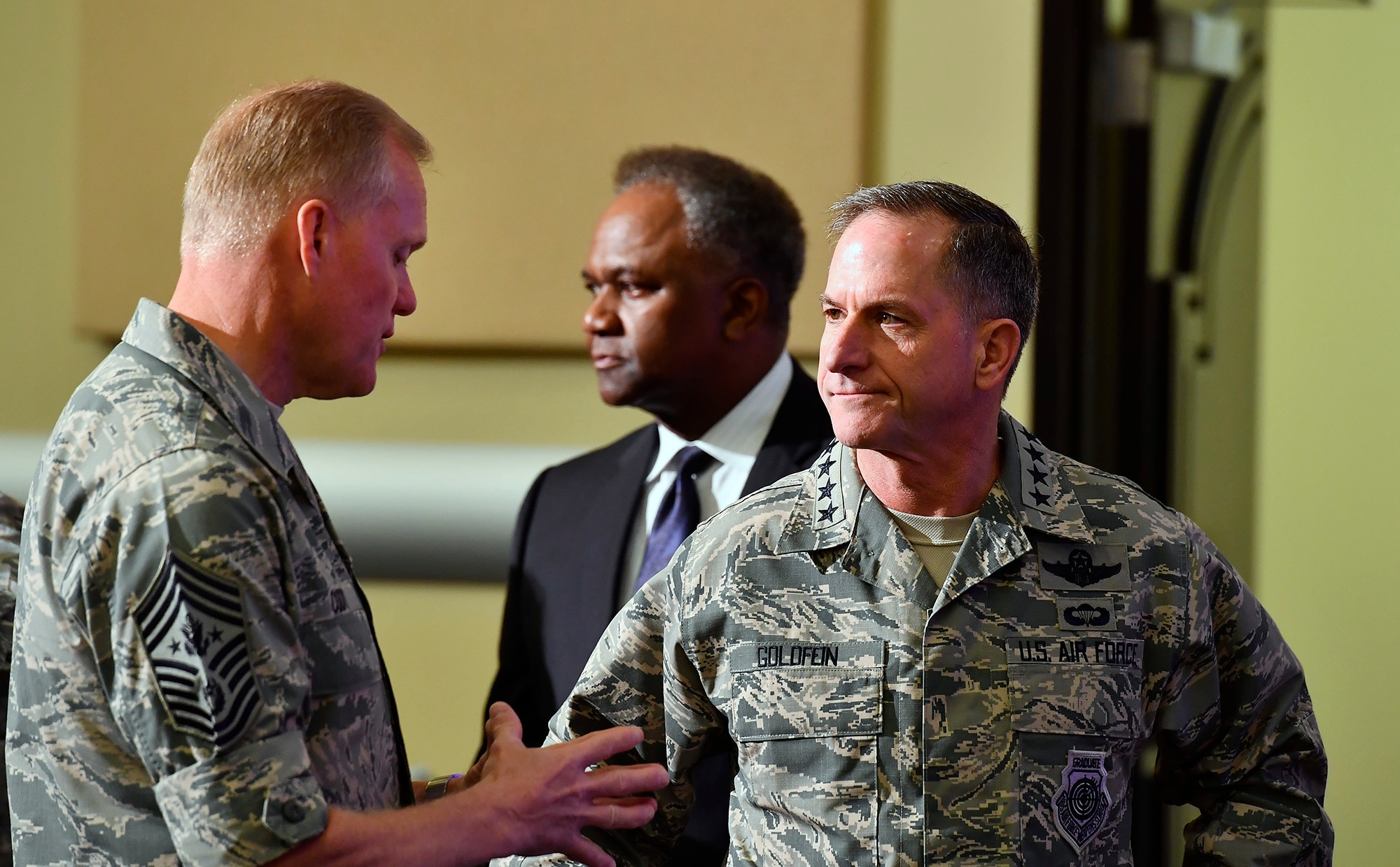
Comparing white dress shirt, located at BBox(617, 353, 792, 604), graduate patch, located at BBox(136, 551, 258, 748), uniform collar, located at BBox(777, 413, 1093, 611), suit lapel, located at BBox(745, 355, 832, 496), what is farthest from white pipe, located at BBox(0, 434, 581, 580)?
graduate patch, located at BBox(136, 551, 258, 748)

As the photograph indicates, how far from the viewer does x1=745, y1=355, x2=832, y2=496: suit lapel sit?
60.5 inches

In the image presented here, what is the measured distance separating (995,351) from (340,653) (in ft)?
2.04

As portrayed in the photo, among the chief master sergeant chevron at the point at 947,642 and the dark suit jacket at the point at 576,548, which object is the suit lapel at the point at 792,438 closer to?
the dark suit jacket at the point at 576,548

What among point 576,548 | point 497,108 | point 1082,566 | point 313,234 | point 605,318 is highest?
point 497,108

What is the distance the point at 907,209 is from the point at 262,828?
2.38 ft

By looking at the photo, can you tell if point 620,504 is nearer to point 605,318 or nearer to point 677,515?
point 677,515

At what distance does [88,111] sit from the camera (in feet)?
7.17

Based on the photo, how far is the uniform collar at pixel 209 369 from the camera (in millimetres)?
930

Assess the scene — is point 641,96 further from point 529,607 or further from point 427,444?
point 529,607

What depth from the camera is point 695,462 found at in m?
1.61

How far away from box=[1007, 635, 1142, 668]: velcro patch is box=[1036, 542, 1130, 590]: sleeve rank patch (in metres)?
0.05

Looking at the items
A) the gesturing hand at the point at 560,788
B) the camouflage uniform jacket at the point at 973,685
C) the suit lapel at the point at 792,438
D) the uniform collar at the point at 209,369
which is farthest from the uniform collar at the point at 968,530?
the uniform collar at the point at 209,369

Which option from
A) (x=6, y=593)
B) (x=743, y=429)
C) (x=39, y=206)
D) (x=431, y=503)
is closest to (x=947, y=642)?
(x=743, y=429)

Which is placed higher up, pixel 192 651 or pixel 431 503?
pixel 192 651
